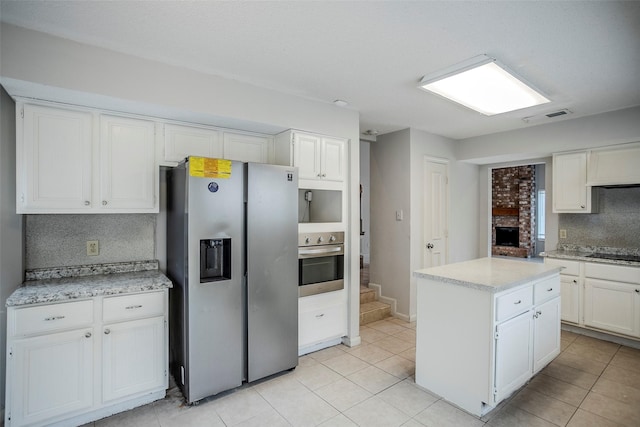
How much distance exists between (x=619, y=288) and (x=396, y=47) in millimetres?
3503

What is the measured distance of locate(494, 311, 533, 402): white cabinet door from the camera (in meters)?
2.21

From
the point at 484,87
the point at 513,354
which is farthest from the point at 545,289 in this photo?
the point at 484,87

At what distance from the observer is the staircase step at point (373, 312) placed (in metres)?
4.16

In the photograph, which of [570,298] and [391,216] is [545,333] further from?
[391,216]

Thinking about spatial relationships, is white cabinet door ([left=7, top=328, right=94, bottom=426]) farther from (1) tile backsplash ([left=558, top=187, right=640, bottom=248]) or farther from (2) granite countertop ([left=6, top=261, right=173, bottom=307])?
(1) tile backsplash ([left=558, top=187, right=640, bottom=248])

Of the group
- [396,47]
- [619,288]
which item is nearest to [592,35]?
[396,47]

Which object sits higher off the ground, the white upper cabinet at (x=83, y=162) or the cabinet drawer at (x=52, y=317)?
the white upper cabinet at (x=83, y=162)

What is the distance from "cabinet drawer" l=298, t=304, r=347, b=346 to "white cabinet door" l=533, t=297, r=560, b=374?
5.59 ft

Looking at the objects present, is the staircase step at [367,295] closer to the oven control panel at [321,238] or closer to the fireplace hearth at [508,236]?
the oven control panel at [321,238]

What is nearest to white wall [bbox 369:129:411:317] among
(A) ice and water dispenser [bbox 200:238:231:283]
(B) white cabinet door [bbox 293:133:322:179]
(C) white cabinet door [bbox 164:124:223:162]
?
(B) white cabinet door [bbox 293:133:322:179]

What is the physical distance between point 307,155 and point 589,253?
12.2ft

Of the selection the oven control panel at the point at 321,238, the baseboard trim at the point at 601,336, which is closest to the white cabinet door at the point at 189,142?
the oven control panel at the point at 321,238

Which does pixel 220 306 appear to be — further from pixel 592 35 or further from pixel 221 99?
pixel 592 35

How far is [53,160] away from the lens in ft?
7.27
